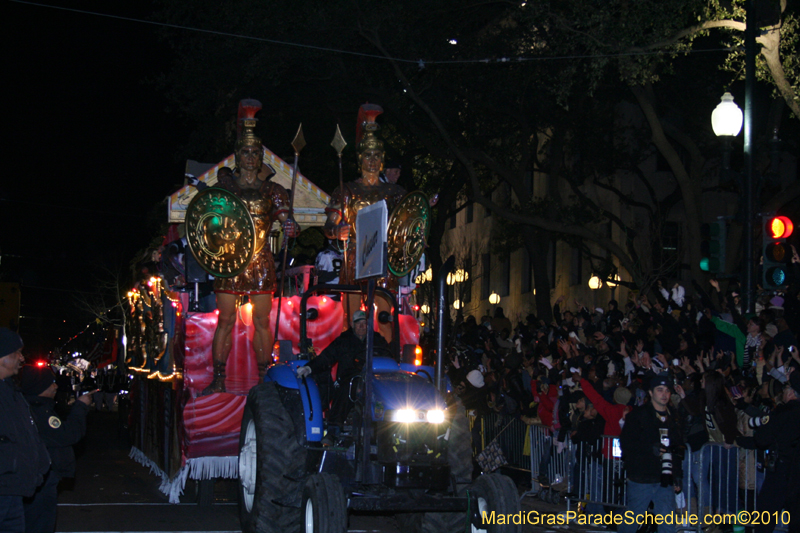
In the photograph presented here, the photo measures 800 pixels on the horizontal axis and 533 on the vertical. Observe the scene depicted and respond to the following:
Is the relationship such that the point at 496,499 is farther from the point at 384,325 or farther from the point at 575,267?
the point at 575,267

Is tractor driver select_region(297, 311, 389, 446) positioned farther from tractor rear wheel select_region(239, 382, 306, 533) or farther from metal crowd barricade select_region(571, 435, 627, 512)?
metal crowd barricade select_region(571, 435, 627, 512)

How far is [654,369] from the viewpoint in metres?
10.8

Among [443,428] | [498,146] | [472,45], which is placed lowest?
[443,428]

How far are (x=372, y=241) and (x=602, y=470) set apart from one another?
4.80 meters

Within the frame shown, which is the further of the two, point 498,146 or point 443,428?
point 498,146

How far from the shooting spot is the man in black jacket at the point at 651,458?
24.8 ft

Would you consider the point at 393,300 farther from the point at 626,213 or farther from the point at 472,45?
the point at 626,213

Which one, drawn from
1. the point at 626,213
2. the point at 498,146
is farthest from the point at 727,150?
the point at 626,213

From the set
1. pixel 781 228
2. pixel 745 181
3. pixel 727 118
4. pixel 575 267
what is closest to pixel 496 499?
pixel 781 228

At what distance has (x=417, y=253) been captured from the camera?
9.14 meters

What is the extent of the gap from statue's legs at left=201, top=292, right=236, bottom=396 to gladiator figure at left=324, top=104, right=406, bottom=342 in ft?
4.32

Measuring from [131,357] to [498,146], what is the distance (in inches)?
466

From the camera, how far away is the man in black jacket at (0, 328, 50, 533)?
5.31 metres

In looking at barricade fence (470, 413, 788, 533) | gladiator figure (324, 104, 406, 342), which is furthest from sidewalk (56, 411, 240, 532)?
barricade fence (470, 413, 788, 533)
